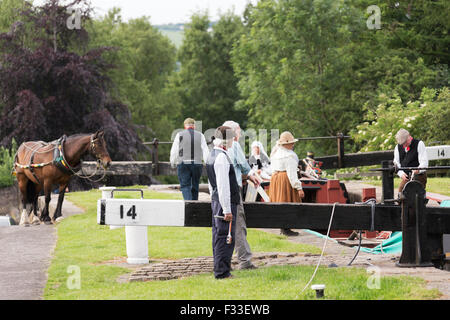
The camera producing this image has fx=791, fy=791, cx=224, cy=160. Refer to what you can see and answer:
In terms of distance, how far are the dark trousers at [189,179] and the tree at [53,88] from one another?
63.9ft

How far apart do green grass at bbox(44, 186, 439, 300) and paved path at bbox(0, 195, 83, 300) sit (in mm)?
164

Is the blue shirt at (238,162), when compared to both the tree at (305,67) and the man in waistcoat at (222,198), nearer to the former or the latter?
the man in waistcoat at (222,198)

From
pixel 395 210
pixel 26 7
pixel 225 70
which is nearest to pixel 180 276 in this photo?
pixel 395 210

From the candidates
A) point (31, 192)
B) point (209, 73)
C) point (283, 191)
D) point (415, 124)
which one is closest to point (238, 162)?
point (283, 191)

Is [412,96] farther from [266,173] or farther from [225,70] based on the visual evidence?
[225,70]

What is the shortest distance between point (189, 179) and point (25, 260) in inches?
168

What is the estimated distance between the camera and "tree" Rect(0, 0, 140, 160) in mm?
33719

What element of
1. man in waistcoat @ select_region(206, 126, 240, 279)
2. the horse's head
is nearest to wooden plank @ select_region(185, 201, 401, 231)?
man in waistcoat @ select_region(206, 126, 240, 279)

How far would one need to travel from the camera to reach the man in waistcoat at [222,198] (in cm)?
919

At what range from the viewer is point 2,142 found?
3338 cm

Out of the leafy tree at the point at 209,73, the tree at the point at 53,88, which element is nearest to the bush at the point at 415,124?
the tree at the point at 53,88

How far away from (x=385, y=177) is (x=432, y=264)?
180 centimetres

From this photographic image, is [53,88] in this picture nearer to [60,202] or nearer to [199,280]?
[60,202]

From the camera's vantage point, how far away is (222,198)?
9164mm
